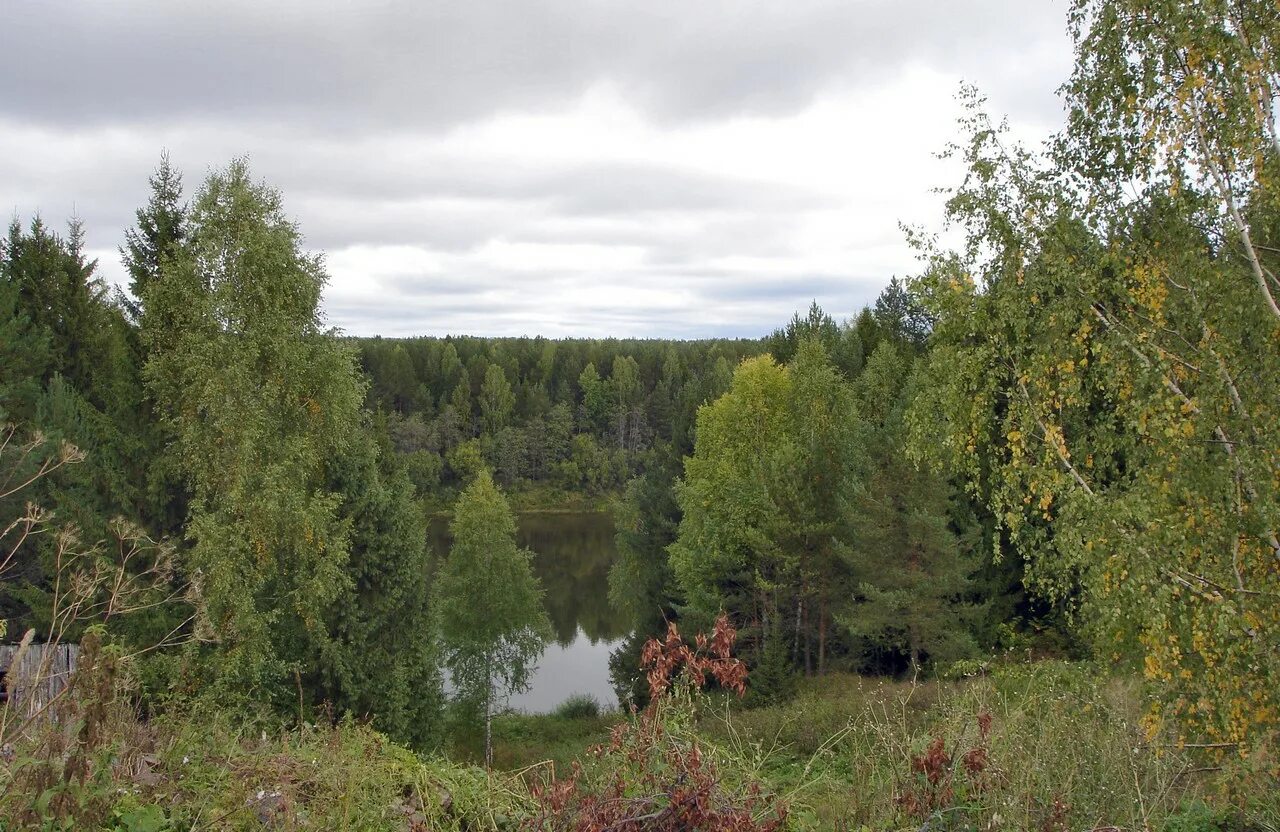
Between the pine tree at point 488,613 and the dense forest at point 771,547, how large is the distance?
11 centimetres

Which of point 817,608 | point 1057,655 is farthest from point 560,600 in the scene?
point 1057,655

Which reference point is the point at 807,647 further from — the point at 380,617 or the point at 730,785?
the point at 730,785

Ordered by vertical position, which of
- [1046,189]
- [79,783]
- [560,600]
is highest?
[1046,189]

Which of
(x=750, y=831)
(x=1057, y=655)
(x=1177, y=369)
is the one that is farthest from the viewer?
(x=1057, y=655)

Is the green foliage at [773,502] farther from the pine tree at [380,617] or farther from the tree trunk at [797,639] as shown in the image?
the pine tree at [380,617]

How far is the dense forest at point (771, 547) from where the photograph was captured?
13.3 feet

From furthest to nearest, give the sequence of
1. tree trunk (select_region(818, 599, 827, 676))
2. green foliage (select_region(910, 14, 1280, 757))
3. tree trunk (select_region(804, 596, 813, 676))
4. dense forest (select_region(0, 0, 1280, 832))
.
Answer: tree trunk (select_region(804, 596, 813, 676)) < tree trunk (select_region(818, 599, 827, 676)) < green foliage (select_region(910, 14, 1280, 757)) < dense forest (select_region(0, 0, 1280, 832))

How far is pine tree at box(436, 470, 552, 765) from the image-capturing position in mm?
22227

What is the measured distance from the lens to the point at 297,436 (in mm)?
12102

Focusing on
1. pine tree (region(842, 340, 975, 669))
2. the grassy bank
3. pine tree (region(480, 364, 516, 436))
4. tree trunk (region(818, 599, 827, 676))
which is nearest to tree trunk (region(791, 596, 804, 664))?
tree trunk (region(818, 599, 827, 676))

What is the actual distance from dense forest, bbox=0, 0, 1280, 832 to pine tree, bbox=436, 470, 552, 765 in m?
0.11

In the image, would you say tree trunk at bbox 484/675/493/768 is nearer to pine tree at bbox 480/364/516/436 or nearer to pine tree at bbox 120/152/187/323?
pine tree at bbox 120/152/187/323

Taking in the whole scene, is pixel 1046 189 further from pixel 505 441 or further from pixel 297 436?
pixel 505 441

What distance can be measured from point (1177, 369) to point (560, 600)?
33.0 m
